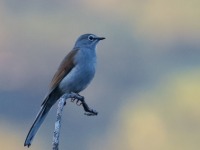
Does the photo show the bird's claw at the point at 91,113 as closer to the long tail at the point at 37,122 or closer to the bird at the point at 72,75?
the long tail at the point at 37,122

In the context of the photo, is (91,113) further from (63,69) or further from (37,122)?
(63,69)

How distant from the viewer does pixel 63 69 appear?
8500 mm

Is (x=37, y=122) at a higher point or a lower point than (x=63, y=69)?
lower

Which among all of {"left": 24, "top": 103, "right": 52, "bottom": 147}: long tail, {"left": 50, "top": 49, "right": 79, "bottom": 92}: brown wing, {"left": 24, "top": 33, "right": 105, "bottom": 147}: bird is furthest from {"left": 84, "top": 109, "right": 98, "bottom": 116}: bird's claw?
{"left": 50, "top": 49, "right": 79, "bottom": 92}: brown wing

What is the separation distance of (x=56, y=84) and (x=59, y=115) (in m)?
5.08

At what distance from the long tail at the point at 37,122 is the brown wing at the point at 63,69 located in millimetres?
474

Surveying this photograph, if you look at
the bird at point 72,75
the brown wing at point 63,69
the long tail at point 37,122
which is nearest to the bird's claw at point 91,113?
the long tail at point 37,122

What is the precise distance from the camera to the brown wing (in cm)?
815

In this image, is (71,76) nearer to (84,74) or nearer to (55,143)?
(84,74)

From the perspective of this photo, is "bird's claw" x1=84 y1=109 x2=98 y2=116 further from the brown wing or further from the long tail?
the brown wing

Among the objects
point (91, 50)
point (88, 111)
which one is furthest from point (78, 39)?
point (88, 111)

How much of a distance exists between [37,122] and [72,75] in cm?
145

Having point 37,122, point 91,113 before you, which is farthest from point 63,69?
point 91,113

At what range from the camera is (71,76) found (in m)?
8.02
